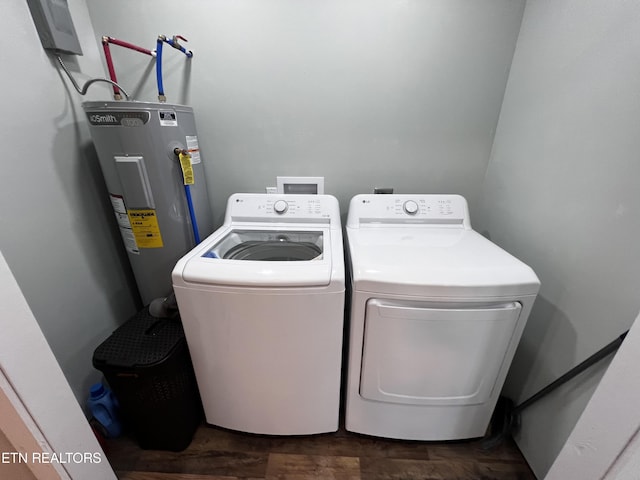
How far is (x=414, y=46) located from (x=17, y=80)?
1.73 metres

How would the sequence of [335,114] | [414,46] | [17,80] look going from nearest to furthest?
[17,80] → [414,46] → [335,114]

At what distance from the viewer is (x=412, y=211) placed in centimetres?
131

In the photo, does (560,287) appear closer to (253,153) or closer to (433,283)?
(433,283)

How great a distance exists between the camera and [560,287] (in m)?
0.99

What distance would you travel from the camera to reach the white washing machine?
0.85 meters

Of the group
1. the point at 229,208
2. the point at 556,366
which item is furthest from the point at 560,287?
the point at 229,208

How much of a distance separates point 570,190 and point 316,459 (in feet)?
5.25

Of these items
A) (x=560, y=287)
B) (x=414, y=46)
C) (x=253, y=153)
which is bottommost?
(x=560, y=287)

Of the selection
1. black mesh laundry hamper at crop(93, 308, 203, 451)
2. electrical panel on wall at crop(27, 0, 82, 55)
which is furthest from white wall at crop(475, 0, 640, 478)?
electrical panel on wall at crop(27, 0, 82, 55)

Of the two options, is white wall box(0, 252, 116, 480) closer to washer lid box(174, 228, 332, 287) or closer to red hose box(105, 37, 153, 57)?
washer lid box(174, 228, 332, 287)

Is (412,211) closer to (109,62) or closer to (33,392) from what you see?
(33,392)

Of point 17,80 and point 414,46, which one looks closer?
point 17,80

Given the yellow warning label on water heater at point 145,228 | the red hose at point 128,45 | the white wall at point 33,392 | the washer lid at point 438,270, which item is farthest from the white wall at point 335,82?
the white wall at point 33,392

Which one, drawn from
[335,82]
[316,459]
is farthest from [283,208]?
[316,459]
